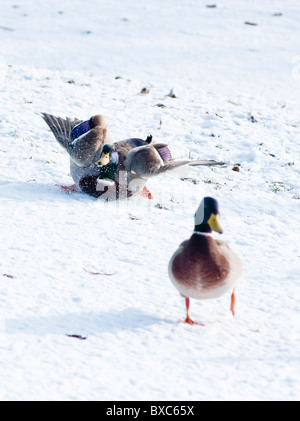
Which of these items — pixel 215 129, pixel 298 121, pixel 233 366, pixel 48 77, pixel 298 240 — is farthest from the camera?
pixel 48 77

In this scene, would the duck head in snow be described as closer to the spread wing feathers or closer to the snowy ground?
the snowy ground

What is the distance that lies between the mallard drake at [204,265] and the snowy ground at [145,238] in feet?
0.98

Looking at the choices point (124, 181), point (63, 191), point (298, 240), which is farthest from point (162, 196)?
point (298, 240)

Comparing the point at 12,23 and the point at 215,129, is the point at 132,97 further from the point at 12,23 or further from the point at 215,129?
the point at 12,23

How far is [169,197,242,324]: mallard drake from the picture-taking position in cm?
348

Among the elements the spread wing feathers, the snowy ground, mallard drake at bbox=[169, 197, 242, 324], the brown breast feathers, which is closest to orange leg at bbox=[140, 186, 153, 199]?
the snowy ground

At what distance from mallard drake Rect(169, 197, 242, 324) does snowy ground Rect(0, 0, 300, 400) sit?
0.30m

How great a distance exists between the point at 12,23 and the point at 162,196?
432 inches

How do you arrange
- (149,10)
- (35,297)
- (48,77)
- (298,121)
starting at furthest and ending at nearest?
(149,10)
(48,77)
(298,121)
(35,297)

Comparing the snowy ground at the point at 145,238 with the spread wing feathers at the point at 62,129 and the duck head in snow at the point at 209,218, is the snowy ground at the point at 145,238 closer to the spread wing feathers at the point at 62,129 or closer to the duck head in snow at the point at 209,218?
the spread wing feathers at the point at 62,129

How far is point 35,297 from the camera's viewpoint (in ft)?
12.6

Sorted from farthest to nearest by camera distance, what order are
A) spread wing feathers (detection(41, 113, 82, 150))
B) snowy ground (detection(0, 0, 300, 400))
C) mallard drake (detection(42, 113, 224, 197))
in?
spread wing feathers (detection(41, 113, 82, 150))
mallard drake (detection(42, 113, 224, 197))
snowy ground (detection(0, 0, 300, 400))

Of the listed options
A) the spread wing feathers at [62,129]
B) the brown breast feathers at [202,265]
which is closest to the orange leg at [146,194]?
the spread wing feathers at [62,129]

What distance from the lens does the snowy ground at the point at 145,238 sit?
10.3 ft
